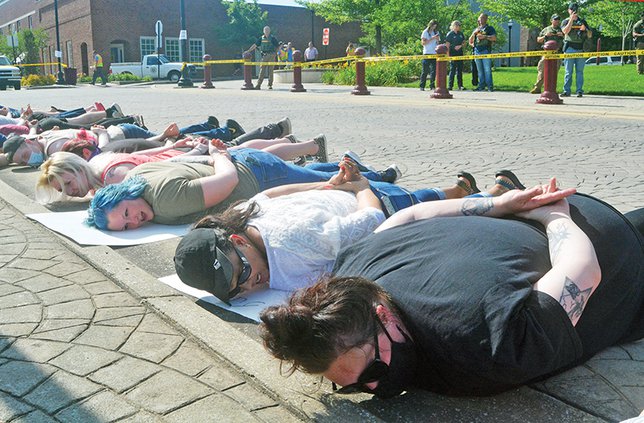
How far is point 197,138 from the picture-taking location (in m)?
6.01

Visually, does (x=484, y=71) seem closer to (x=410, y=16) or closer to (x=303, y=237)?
(x=303, y=237)

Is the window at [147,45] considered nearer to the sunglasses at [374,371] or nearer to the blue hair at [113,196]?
the blue hair at [113,196]

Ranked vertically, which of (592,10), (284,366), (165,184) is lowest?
(284,366)

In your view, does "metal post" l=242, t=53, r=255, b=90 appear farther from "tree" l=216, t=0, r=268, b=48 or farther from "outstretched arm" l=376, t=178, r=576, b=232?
"tree" l=216, t=0, r=268, b=48

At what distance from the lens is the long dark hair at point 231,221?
3182 millimetres

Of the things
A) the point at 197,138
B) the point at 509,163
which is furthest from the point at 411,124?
the point at 197,138

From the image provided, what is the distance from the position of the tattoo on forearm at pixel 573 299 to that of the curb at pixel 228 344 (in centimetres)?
73

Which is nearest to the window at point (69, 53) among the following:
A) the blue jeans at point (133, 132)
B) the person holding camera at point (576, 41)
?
the person holding camera at point (576, 41)

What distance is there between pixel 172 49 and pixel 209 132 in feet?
144

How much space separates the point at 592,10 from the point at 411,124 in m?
29.9

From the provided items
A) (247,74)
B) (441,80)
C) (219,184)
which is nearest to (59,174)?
(219,184)

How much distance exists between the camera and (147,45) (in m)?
47.3

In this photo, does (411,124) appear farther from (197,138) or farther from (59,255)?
(59,255)

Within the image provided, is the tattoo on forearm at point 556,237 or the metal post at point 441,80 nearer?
the tattoo on forearm at point 556,237
